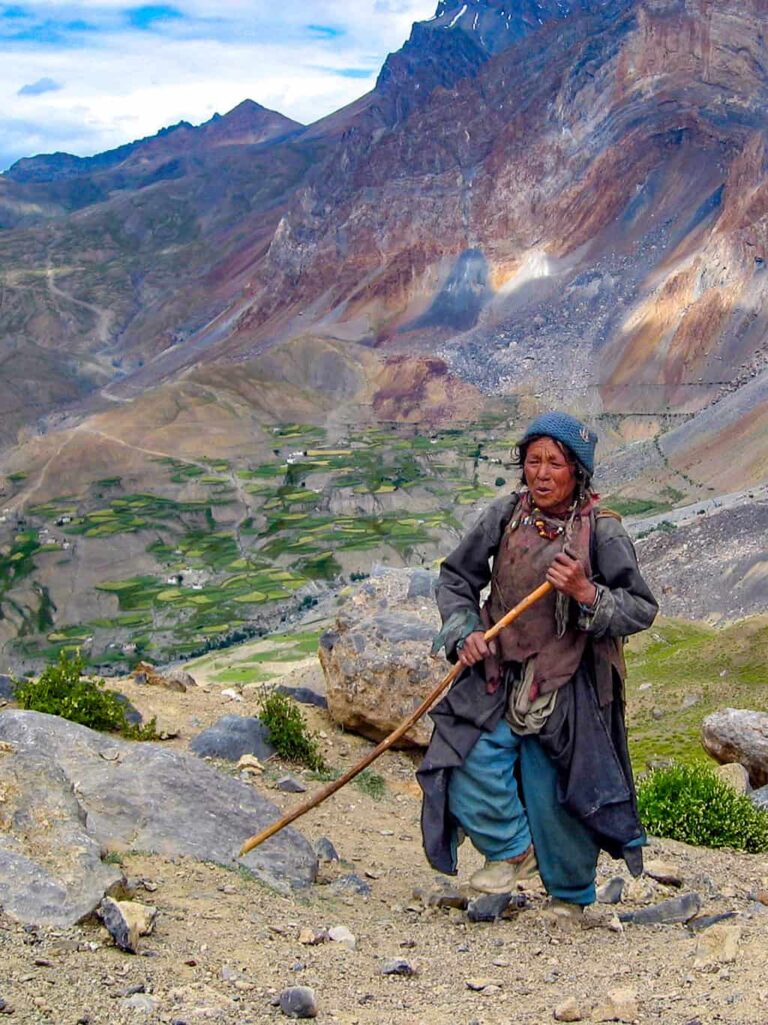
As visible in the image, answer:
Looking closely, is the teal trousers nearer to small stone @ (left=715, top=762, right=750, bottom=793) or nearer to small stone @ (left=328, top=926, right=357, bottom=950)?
small stone @ (left=328, top=926, right=357, bottom=950)

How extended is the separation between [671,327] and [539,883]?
66.3m

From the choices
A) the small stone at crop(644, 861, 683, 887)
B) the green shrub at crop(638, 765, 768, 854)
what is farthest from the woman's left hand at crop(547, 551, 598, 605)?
the green shrub at crop(638, 765, 768, 854)

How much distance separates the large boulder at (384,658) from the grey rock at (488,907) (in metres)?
3.58

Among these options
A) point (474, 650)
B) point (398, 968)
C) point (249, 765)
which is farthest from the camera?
point (249, 765)

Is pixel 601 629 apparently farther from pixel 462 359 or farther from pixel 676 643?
pixel 462 359

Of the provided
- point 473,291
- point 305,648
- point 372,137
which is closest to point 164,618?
point 305,648

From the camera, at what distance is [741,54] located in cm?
7931

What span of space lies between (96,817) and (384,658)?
3789 mm

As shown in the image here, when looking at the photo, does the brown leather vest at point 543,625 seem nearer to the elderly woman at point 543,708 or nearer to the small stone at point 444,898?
the elderly woman at point 543,708

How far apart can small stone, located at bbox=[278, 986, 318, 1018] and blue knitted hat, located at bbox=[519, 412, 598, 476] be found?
2444mm

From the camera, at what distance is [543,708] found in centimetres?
533

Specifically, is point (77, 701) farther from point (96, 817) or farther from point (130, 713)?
point (96, 817)

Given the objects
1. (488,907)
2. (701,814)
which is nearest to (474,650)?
(488,907)

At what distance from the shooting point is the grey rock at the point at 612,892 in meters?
5.86
